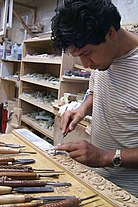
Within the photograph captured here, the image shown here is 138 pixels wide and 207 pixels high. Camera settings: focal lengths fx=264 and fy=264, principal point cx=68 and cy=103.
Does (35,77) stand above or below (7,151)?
above

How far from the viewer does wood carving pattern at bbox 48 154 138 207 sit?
2.46ft

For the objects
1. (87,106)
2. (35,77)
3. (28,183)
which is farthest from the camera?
(35,77)

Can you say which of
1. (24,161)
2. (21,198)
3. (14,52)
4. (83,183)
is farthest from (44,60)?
(21,198)

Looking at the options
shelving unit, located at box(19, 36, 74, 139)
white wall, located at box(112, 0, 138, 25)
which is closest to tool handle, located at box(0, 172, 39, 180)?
white wall, located at box(112, 0, 138, 25)

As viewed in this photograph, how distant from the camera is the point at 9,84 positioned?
424 cm

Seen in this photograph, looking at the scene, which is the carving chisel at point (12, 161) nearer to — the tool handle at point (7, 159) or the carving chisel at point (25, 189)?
the tool handle at point (7, 159)

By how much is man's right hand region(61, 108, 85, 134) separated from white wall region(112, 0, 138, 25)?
3.35 ft

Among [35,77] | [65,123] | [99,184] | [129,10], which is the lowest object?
[99,184]

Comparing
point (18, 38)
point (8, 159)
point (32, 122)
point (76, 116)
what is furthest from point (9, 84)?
point (8, 159)

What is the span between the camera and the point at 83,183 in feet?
2.75

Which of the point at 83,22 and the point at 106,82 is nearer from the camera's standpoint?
the point at 83,22

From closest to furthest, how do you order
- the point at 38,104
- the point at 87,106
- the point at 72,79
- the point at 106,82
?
the point at 106,82, the point at 87,106, the point at 72,79, the point at 38,104

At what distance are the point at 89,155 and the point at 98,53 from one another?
0.36 meters

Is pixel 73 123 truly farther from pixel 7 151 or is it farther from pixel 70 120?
pixel 7 151
